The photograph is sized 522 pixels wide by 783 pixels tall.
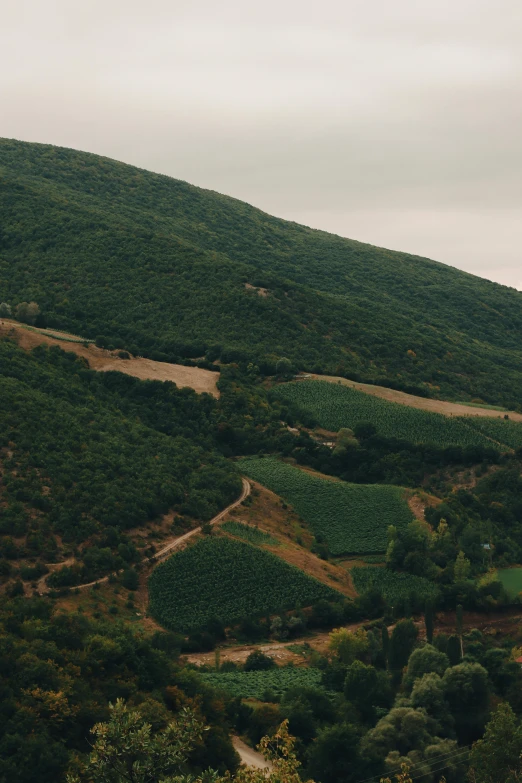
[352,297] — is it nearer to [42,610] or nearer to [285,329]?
[285,329]

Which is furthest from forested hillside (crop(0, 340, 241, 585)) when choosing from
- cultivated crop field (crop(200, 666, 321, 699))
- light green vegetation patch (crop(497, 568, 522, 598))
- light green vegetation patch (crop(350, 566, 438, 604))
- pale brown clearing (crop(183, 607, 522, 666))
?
light green vegetation patch (crop(497, 568, 522, 598))

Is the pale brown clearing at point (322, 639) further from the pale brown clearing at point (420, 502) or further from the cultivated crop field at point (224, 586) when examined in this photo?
the pale brown clearing at point (420, 502)

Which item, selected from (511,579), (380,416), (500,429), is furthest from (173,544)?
(500,429)

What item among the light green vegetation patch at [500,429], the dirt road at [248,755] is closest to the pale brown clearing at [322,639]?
the dirt road at [248,755]

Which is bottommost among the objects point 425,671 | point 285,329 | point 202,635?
point 202,635

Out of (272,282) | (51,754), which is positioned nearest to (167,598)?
(51,754)

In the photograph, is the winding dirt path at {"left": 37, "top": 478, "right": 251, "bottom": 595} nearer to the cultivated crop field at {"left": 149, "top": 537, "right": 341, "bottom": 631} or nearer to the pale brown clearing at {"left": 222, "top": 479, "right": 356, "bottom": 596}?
the pale brown clearing at {"left": 222, "top": 479, "right": 356, "bottom": 596}
